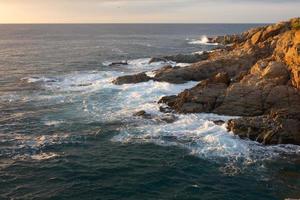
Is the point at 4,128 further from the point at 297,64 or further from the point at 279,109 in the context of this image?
the point at 297,64

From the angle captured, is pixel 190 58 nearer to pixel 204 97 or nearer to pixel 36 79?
pixel 36 79

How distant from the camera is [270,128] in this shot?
4325cm

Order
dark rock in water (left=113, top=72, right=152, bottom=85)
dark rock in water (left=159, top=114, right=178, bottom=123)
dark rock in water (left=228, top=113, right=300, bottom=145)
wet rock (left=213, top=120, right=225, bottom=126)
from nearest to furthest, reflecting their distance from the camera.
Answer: dark rock in water (left=228, top=113, right=300, bottom=145) < wet rock (left=213, top=120, right=225, bottom=126) < dark rock in water (left=159, top=114, right=178, bottom=123) < dark rock in water (left=113, top=72, right=152, bottom=85)

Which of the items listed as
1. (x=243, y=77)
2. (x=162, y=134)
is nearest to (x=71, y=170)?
(x=162, y=134)

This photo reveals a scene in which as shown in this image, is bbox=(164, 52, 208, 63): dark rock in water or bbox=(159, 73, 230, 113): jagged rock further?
bbox=(164, 52, 208, 63): dark rock in water

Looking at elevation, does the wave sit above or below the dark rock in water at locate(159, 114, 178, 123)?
below

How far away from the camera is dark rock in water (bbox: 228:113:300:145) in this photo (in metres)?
42.3

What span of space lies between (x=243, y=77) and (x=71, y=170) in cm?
3001

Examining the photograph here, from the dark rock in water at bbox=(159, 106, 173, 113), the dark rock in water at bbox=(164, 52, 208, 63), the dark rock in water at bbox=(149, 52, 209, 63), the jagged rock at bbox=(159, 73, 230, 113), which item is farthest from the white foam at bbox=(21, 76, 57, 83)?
the dark rock in water at bbox=(164, 52, 208, 63)

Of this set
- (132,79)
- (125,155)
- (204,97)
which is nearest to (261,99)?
(204,97)

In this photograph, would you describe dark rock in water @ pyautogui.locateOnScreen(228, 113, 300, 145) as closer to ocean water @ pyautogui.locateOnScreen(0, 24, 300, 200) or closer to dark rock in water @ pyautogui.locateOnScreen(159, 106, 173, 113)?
ocean water @ pyautogui.locateOnScreen(0, 24, 300, 200)

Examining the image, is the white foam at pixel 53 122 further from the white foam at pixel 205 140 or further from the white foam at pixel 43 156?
the white foam at pixel 43 156

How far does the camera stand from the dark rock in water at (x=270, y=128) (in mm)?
42344

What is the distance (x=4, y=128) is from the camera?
48000 millimetres
